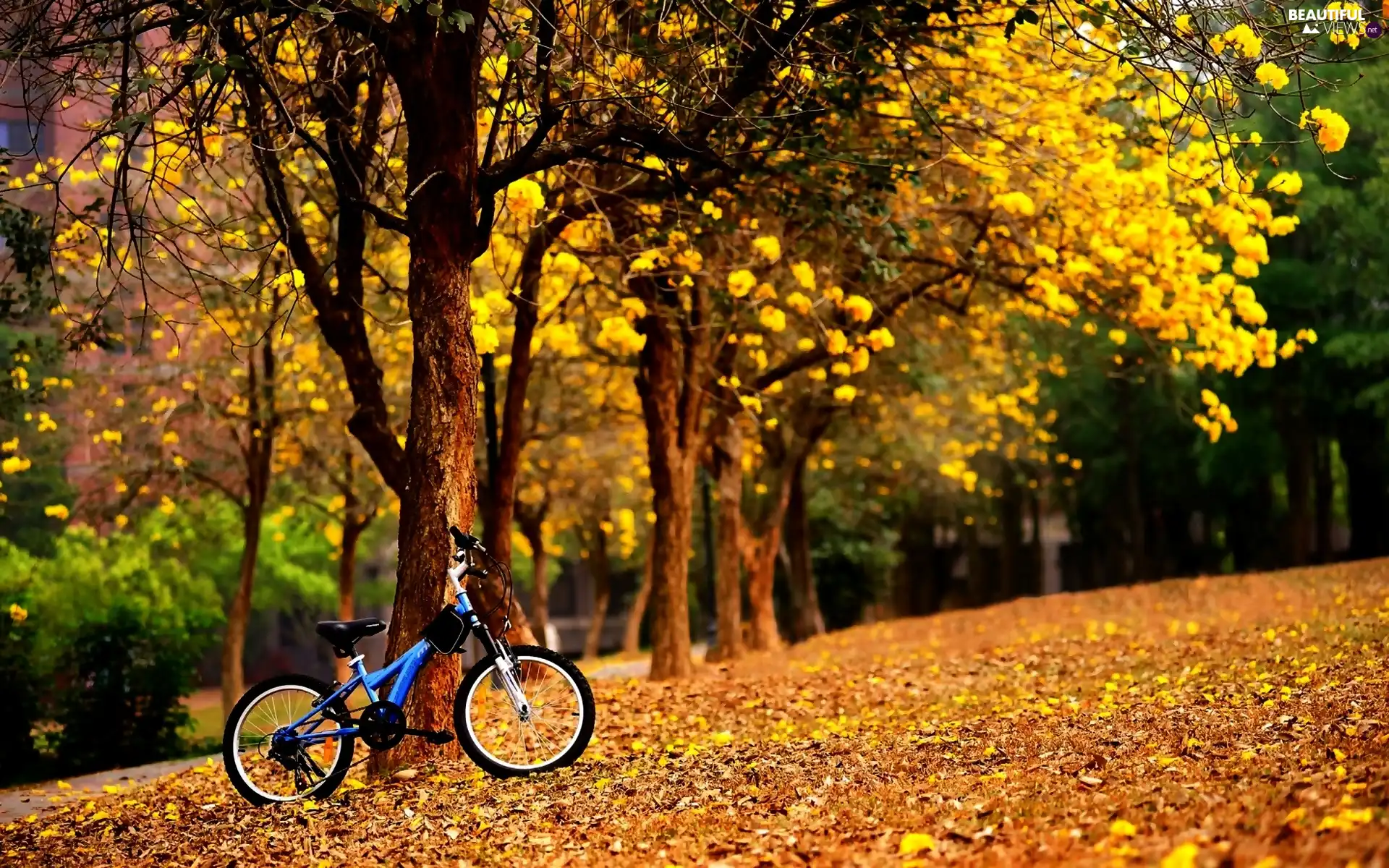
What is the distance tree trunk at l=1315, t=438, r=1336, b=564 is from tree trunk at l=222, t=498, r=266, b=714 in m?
22.1

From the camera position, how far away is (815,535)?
34.9m

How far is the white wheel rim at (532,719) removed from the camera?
26.5 feet

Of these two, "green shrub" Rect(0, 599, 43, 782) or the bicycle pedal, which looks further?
"green shrub" Rect(0, 599, 43, 782)

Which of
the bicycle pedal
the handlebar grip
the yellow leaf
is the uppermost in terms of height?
the handlebar grip

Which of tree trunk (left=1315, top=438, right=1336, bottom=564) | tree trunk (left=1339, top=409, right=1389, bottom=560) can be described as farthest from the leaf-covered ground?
tree trunk (left=1315, top=438, right=1336, bottom=564)

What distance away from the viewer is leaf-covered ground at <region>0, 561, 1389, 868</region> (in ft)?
17.9

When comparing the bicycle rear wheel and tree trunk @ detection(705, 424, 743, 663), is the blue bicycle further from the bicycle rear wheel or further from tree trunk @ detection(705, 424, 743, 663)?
tree trunk @ detection(705, 424, 743, 663)

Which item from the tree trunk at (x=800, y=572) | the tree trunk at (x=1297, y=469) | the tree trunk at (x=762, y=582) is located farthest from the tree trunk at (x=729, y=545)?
the tree trunk at (x=1297, y=469)

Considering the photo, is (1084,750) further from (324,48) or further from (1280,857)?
(324,48)

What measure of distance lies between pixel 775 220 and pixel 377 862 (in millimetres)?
8446

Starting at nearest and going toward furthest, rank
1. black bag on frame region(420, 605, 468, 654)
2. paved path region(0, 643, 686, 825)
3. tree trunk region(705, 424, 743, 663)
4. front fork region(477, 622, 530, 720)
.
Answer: front fork region(477, 622, 530, 720)
black bag on frame region(420, 605, 468, 654)
paved path region(0, 643, 686, 825)
tree trunk region(705, 424, 743, 663)

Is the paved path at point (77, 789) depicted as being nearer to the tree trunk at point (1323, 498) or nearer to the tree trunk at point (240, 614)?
the tree trunk at point (240, 614)

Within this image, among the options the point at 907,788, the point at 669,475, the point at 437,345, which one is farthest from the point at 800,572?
the point at 907,788

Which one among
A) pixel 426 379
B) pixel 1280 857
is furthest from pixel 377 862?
pixel 1280 857
